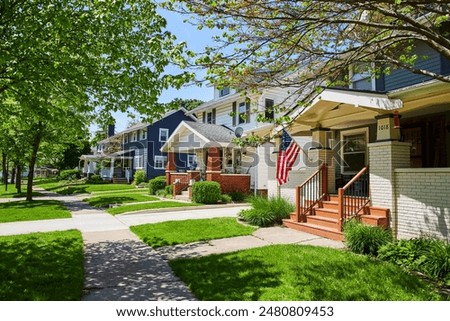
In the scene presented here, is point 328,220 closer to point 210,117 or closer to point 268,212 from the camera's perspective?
point 268,212

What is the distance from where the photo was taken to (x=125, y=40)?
304 inches

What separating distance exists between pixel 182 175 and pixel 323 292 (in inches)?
704

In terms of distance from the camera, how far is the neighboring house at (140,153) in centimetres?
3756

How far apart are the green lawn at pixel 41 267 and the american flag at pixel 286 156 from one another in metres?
6.70

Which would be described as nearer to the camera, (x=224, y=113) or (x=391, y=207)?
(x=391, y=207)

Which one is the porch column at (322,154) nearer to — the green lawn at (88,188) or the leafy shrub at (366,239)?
the leafy shrub at (366,239)

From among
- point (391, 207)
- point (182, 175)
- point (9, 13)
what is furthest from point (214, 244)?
point (182, 175)

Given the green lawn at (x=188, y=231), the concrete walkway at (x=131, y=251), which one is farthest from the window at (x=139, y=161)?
the green lawn at (x=188, y=231)

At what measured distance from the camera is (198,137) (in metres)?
22.3

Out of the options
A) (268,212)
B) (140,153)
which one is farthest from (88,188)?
(268,212)

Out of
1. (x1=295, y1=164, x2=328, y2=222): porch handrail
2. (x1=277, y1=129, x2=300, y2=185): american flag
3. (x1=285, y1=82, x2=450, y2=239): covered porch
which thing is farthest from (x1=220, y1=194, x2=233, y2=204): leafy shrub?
(x1=295, y1=164, x2=328, y2=222): porch handrail

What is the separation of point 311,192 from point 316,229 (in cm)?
188

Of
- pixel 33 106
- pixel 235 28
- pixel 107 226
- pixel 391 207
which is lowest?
pixel 107 226

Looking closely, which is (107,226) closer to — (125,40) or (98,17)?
(125,40)
